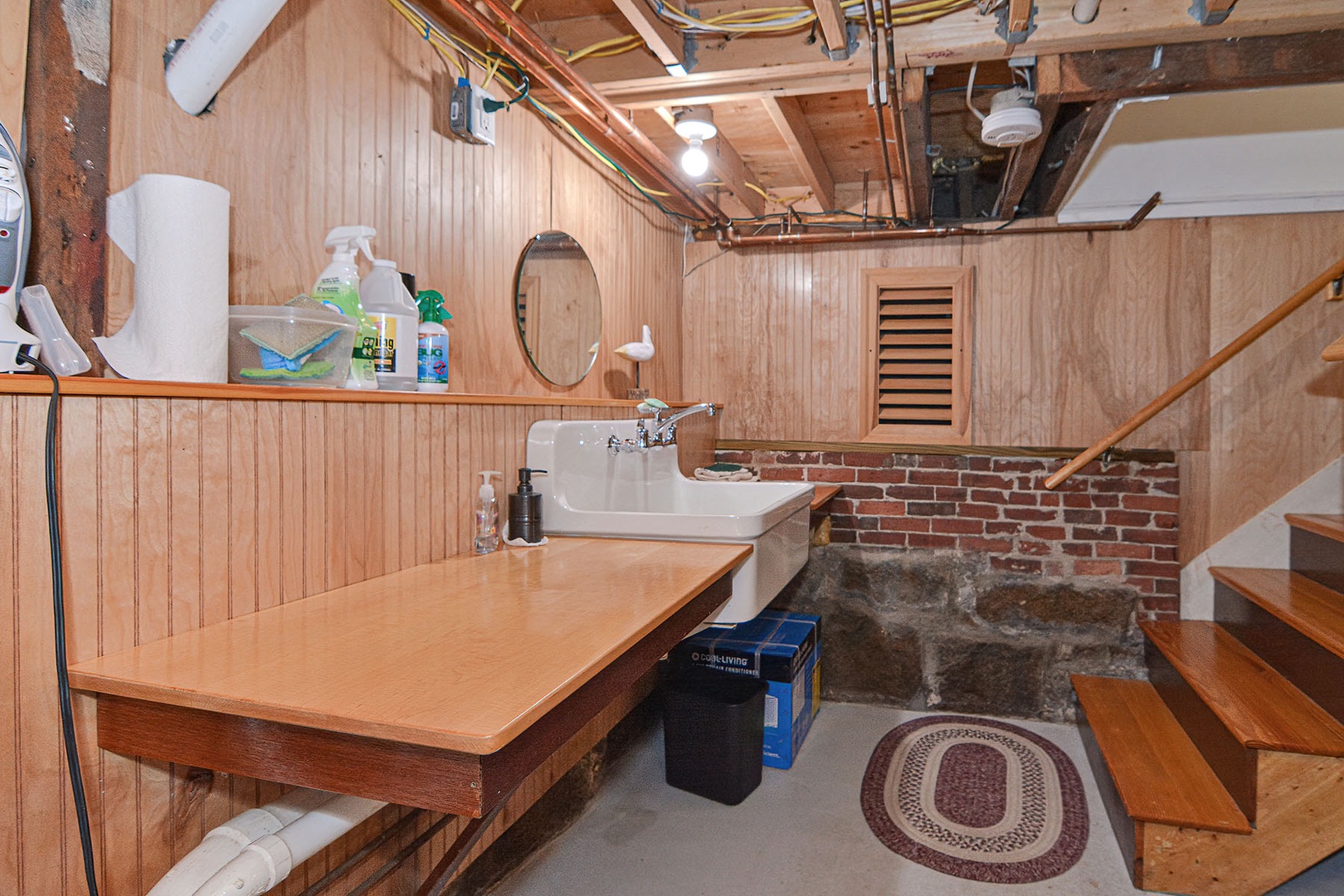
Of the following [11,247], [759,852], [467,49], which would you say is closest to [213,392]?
[11,247]

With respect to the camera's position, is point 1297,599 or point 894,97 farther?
point 1297,599

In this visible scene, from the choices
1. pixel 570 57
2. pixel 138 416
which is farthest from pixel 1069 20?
pixel 138 416

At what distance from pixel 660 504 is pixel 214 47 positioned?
1701 millimetres

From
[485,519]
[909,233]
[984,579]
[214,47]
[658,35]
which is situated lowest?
[984,579]

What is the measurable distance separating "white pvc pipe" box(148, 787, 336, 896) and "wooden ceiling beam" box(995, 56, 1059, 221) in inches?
89.0

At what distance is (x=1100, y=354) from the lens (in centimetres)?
330

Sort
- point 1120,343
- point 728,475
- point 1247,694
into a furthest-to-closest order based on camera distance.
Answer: point 1120,343, point 728,475, point 1247,694

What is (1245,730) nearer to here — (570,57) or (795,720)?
(795,720)

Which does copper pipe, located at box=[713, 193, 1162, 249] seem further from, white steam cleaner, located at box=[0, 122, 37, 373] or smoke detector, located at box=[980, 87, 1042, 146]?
white steam cleaner, located at box=[0, 122, 37, 373]

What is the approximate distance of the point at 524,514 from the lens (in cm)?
190

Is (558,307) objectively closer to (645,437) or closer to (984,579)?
(645,437)

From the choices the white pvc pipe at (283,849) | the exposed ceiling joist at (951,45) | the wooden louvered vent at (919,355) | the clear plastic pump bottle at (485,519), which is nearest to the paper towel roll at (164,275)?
the white pvc pipe at (283,849)

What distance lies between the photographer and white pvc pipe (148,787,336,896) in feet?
3.35

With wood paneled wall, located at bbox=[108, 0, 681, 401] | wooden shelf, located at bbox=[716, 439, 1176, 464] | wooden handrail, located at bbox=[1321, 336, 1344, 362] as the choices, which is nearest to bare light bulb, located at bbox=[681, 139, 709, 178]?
wood paneled wall, located at bbox=[108, 0, 681, 401]
